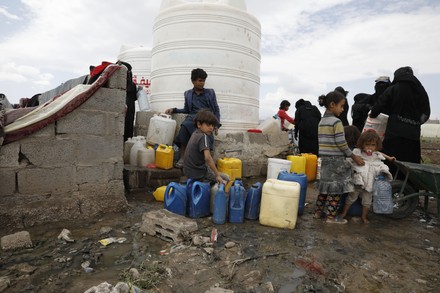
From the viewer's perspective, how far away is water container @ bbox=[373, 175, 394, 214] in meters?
3.96

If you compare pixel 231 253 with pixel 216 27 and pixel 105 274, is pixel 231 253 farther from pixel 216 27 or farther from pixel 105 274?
pixel 216 27

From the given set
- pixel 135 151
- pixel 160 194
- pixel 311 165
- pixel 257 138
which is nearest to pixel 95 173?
pixel 160 194

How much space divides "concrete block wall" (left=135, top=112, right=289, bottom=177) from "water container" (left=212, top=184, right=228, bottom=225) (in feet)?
7.94

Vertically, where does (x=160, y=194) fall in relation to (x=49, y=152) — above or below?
below

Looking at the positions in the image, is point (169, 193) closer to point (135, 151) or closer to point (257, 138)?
point (135, 151)

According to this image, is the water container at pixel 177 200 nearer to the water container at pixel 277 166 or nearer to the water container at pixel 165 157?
the water container at pixel 165 157

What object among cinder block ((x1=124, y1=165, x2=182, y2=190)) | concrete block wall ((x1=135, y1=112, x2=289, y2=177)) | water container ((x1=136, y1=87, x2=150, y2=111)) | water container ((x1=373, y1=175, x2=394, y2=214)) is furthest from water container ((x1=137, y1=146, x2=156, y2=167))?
water container ((x1=373, y1=175, x2=394, y2=214))

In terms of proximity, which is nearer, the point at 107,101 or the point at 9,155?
the point at 9,155

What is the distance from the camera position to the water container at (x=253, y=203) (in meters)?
3.97

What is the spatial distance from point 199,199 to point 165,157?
161 cm

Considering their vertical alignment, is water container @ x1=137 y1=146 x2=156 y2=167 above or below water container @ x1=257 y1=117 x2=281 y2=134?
below

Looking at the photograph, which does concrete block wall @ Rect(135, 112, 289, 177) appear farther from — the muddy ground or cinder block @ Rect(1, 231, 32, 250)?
cinder block @ Rect(1, 231, 32, 250)

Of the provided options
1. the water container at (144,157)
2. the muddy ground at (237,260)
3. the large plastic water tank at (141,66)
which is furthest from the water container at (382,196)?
the large plastic water tank at (141,66)

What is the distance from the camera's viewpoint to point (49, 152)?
3.61 meters
